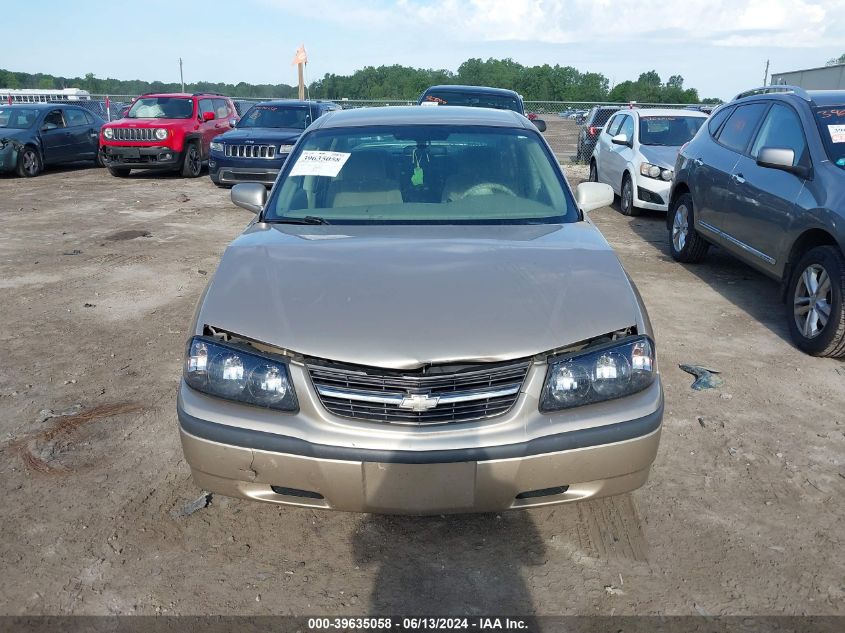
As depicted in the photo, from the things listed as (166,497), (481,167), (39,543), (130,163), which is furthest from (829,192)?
(130,163)

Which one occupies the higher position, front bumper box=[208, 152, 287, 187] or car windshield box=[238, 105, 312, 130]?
car windshield box=[238, 105, 312, 130]

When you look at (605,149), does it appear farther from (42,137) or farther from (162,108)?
(42,137)

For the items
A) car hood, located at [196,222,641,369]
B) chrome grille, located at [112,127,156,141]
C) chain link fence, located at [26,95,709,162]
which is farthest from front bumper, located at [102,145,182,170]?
car hood, located at [196,222,641,369]

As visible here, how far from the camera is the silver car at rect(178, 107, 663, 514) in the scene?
8.03 ft

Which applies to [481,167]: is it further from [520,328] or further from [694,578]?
[694,578]

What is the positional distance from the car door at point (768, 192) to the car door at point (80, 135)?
610 inches

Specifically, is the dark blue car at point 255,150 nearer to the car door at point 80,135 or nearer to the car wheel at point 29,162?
the car wheel at point 29,162

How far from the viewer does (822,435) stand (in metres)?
3.94

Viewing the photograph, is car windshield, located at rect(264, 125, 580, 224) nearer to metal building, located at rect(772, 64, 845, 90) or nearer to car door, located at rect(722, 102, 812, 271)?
car door, located at rect(722, 102, 812, 271)

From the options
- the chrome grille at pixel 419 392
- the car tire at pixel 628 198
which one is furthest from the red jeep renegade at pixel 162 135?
the chrome grille at pixel 419 392

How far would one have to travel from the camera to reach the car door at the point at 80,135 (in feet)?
56.1

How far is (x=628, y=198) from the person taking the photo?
11.2 meters

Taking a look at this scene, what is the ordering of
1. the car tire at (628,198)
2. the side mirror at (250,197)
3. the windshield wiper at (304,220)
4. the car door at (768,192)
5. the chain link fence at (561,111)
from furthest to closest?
the chain link fence at (561,111) < the car tire at (628,198) < the car door at (768,192) < the side mirror at (250,197) < the windshield wiper at (304,220)

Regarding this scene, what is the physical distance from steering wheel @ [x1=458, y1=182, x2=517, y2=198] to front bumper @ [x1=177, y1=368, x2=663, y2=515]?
4.96ft
